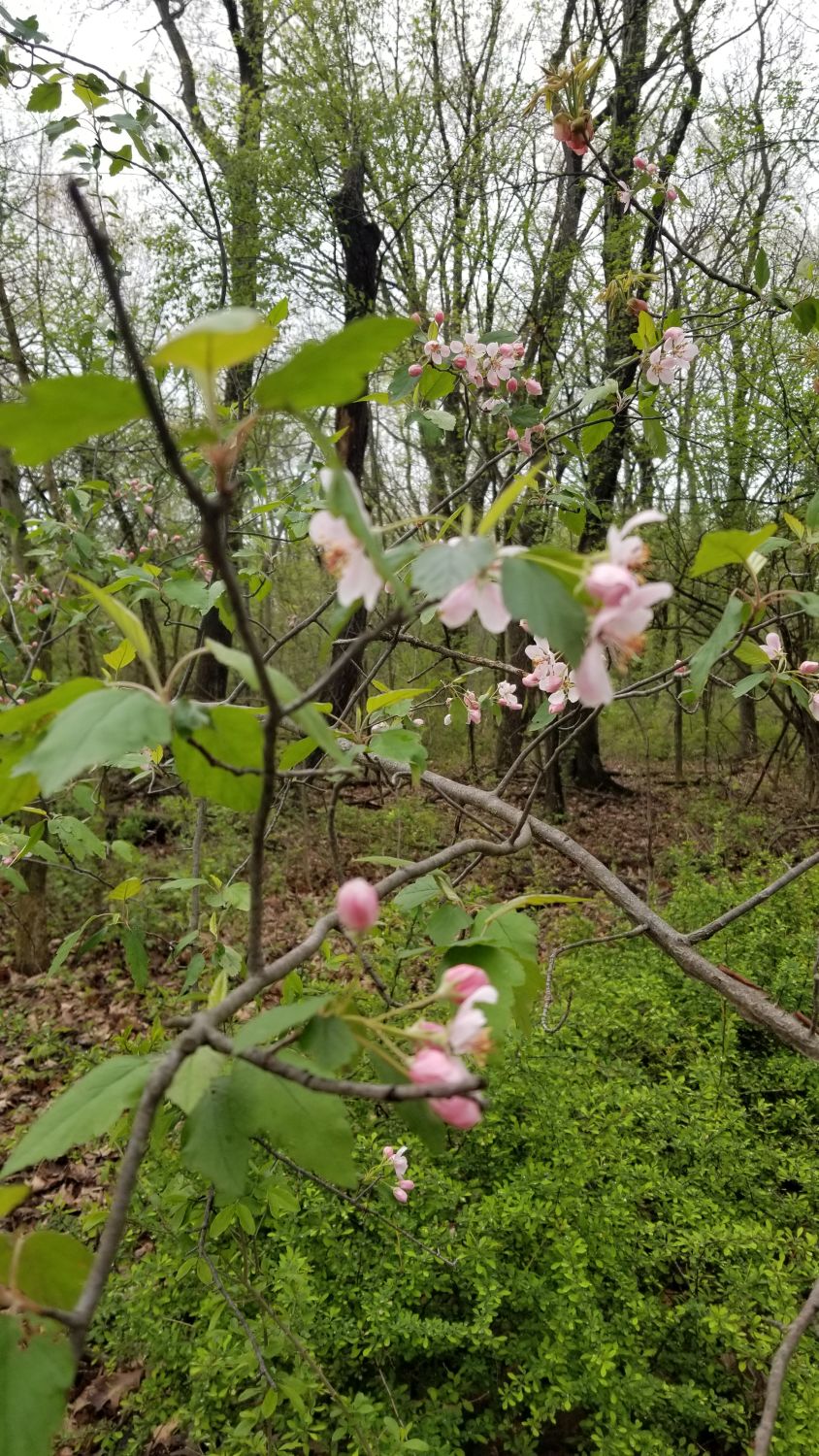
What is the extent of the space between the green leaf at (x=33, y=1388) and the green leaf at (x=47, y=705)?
0.44m

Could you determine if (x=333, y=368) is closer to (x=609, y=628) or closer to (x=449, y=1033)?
(x=609, y=628)

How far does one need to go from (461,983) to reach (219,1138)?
240 millimetres

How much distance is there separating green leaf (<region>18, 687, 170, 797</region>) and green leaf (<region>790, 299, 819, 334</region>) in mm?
1672

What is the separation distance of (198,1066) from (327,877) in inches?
251

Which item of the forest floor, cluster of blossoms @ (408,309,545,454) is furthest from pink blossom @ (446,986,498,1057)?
cluster of blossoms @ (408,309,545,454)

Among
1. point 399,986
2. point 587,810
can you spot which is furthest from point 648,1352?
point 587,810

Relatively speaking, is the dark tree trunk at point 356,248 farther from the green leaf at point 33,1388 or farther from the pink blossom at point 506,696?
the green leaf at point 33,1388

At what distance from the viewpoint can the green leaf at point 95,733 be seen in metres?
0.48

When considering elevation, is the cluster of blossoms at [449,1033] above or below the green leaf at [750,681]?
below

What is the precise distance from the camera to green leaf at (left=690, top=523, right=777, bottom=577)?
2.45 ft

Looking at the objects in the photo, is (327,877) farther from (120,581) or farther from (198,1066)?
(198,1066)

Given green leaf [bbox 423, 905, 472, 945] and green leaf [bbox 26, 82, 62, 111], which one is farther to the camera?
green leaf [bbox 26, 82, 62, 111]

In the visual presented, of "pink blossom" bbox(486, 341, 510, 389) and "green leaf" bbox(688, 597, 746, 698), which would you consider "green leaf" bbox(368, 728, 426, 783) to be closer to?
"green leaf" bbox(688, 597, 746, 698)

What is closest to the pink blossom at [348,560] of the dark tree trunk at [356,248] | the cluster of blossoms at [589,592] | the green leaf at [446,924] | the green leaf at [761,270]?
the cluster of blossoms at [589,592]
